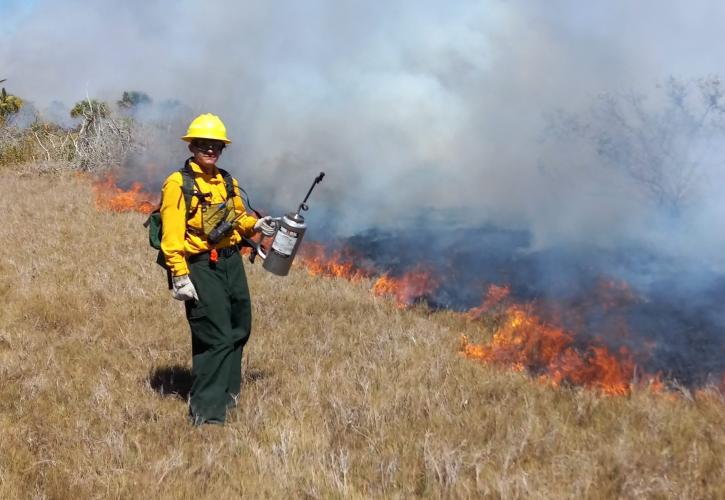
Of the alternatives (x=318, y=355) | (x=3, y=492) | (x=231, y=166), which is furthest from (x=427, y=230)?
(x=231, y=166)

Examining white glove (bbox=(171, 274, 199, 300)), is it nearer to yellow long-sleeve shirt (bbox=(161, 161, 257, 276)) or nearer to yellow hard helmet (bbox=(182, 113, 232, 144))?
yellow long-sleeve shirt (bbox=(161, 161, 257, 276))

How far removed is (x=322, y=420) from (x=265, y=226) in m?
1.28

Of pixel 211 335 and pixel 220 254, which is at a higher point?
pixel 220 254

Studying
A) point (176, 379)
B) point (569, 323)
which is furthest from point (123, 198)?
point (569, 323)

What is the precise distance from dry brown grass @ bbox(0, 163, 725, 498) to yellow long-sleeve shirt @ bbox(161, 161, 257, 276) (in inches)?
39.8

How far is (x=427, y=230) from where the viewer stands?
7617 mm

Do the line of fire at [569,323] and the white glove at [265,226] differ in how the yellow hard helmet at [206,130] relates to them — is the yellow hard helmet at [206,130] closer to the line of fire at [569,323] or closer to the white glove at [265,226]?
the white glove at [265,226]

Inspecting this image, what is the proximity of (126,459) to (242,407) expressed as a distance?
86 centimetres

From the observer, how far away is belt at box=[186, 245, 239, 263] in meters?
3.71

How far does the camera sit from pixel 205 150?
3.58m

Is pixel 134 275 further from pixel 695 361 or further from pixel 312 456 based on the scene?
A: pixel 695 361

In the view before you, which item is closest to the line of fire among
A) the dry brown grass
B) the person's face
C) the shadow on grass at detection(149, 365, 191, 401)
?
the dry brown grass

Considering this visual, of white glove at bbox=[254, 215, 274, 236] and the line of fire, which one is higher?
white glove at bbox=[254, 215, 274, 236]

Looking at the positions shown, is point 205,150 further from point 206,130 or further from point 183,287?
point 183,287
